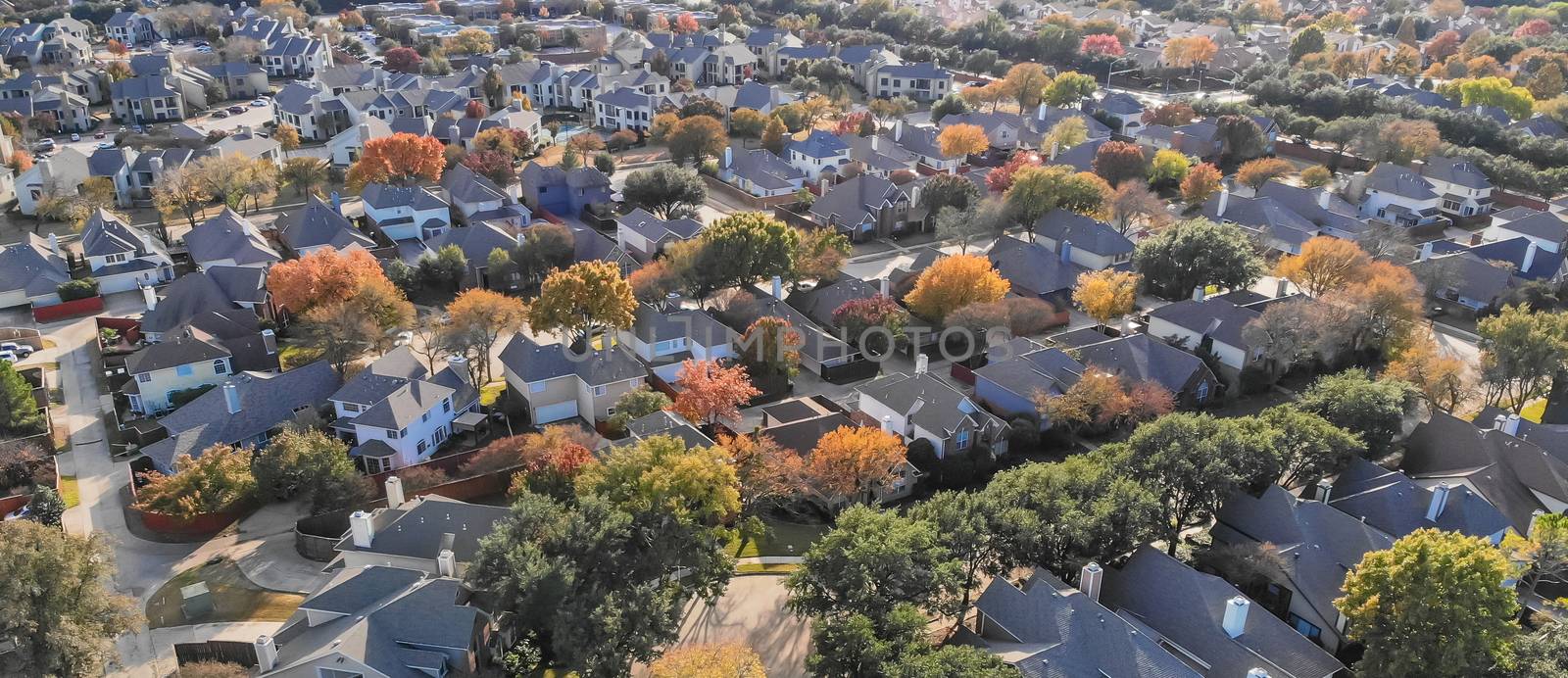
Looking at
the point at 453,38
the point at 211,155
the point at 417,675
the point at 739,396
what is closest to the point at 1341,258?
the point at 739,396

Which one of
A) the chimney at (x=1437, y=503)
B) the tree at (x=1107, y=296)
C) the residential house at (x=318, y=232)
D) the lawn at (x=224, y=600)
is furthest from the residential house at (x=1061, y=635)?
the residential house at (x=318, y=232)

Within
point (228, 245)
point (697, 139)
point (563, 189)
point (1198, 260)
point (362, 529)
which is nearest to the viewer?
point (362, 529)

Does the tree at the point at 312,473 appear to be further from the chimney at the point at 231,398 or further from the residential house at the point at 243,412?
the chimney at the point at 231,398

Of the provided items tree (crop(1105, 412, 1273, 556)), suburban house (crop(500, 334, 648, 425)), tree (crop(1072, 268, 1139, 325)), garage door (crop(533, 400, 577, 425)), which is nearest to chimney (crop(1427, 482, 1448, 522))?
tree (crop(1105, 412, 1273, 556))

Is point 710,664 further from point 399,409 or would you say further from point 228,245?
point 228,245

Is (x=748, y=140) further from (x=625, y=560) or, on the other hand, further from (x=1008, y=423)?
(x=625, y=560)

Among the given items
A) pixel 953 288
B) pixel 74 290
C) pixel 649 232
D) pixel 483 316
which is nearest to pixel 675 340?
pixel 483 316

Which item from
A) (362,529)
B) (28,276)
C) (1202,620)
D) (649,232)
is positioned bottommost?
(649,232)

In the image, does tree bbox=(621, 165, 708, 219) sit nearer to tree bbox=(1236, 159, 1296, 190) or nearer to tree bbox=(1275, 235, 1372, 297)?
tree bbox=(1275, 235, 1372, 297)
